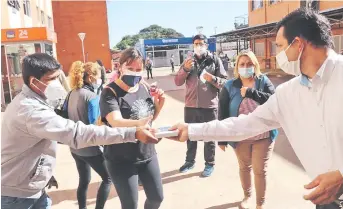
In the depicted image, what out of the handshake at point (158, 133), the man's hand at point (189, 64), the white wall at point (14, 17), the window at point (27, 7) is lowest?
the handshake at point (158, 133)

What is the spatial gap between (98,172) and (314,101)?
2.38 m

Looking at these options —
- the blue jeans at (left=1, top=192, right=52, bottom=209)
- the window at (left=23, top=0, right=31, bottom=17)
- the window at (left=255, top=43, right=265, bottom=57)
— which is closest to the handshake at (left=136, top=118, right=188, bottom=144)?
the blue jeans at (left=1, top=192, right=52, bottom=209)

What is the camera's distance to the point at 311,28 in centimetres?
182

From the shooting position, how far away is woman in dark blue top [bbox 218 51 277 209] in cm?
339

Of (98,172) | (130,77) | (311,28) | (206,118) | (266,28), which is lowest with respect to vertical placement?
(98,172)

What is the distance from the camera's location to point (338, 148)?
168 cm

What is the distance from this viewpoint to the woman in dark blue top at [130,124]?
2781 mm

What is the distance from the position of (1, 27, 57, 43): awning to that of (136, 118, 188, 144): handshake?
1161cm

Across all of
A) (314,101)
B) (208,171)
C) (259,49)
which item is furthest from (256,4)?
(314,101)

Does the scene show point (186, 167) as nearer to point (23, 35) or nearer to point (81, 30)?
point (23, 35)

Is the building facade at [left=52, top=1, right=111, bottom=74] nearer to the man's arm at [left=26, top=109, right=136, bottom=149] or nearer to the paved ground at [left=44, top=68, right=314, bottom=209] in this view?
the paved ground at [left=44, top=68, right=314, bottom=209]

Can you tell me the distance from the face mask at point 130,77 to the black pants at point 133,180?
69cm

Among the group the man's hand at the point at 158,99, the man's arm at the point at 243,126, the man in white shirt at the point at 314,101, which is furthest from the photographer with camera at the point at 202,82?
the man in white shirt at the point at 314,101

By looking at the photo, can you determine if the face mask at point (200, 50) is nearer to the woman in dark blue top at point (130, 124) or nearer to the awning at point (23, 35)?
the woman in dark blue top at point (130, 124)
